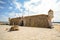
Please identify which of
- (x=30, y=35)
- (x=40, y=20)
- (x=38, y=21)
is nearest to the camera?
(x=30, y=35)

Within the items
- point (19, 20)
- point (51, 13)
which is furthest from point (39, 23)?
point (19, 20)

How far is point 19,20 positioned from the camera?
30.0 metres

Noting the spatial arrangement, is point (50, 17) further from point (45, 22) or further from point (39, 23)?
point (39, 23)

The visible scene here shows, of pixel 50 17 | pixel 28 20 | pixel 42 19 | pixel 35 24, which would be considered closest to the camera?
pixel 50 17

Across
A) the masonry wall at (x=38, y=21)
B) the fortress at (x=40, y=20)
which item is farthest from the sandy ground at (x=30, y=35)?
the masonry wall at (x=38, y=21)

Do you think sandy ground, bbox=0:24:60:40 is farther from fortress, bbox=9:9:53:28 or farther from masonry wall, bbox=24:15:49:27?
masonry wall, bbox=24:15:49:27

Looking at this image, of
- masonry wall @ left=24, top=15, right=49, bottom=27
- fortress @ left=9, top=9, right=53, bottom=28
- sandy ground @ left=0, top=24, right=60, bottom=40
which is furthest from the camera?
masonry wall @ left=24, top=15, right=49, bottom=27

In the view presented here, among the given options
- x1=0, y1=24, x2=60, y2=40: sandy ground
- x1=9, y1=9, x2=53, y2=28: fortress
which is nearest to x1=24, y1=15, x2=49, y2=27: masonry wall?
x1=9, y1=9, x2=53, y2=28: fortress

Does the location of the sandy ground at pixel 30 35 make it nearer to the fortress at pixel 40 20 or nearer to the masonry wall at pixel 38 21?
the fortress at pixel 40 20

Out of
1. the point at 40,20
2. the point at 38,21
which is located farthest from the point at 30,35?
the point at 38,21

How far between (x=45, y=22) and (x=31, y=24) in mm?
4668

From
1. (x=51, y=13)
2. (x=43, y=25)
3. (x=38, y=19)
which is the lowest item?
(x=43, y=25)

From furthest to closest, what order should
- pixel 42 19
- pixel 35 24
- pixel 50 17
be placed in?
pixel 35 24 < pixel 42 19 < pixel 50 17

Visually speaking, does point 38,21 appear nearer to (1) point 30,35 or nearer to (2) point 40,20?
(2) point 40,20
